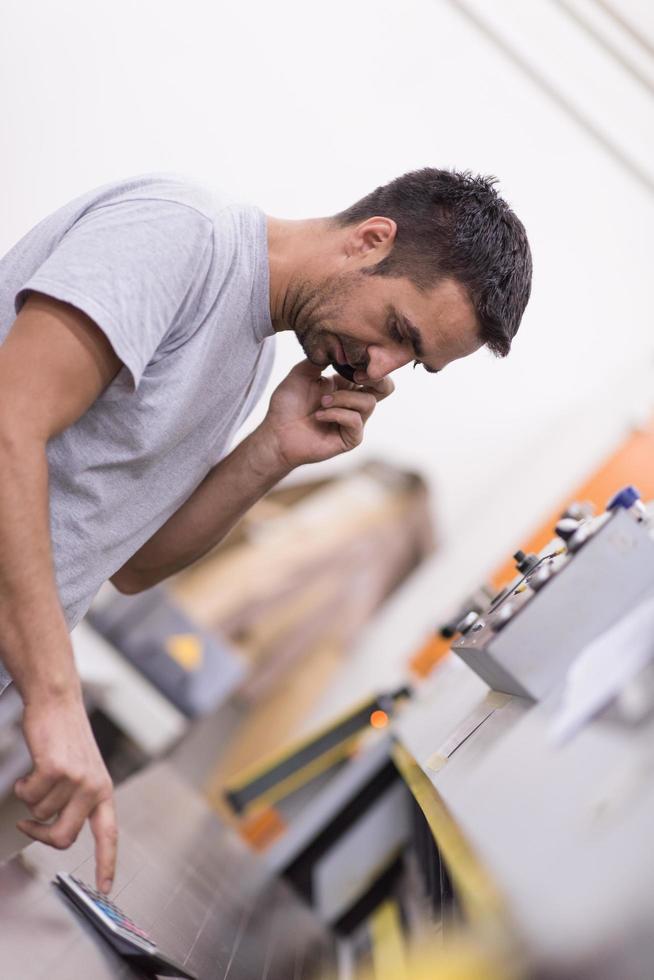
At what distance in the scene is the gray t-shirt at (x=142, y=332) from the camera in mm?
940

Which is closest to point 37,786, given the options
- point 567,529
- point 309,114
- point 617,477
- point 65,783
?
point 65,783

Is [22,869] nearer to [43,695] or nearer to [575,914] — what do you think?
[43,695]

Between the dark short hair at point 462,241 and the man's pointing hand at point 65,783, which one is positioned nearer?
the man's pointing hand at point 65,783

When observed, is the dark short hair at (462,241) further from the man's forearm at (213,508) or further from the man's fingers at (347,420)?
the man's forearm at (213,508)

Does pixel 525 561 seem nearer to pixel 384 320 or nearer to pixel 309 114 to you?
pixel 384 320

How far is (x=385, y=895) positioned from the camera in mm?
2070

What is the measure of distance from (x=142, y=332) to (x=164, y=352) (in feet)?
0.39

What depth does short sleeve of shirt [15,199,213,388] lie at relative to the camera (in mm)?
905

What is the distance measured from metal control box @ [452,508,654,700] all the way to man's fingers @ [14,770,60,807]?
0.43 meters

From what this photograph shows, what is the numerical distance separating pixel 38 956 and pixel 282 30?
1491 millimetres

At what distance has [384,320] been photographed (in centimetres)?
112

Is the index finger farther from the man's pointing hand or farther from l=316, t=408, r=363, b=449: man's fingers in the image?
l=316, t=408, r=363, b=449: man's fingers

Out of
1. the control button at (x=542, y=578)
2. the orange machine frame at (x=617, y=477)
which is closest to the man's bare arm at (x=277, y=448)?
the control button at (x=542, y=578)

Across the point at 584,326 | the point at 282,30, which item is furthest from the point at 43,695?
the point at 282,30
